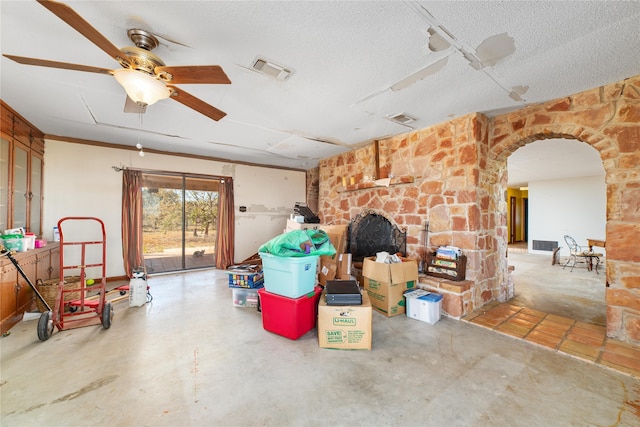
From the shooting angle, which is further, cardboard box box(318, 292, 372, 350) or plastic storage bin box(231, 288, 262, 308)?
plastic storage bin box(231, 288, 262, 308)

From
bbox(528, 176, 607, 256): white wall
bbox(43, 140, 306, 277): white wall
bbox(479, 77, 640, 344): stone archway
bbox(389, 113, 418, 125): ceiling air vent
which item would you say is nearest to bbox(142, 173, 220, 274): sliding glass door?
bbox(43, 140, 306, 277): white wall

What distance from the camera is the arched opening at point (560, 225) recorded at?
11.9 feet

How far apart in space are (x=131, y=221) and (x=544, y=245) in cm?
1131

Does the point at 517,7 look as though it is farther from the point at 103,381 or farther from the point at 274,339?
the point at 103,381

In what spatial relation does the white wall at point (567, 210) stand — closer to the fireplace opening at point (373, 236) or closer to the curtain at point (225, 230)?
the fireplace opening at point (373, 236)

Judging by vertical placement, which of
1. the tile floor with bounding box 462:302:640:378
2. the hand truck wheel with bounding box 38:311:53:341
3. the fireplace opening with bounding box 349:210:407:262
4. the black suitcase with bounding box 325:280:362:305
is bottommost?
the tile floor with bounding box 462:302:640:378

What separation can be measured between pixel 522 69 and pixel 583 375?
255 centimetres

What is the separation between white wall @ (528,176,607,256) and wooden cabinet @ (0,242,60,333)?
1160 cm

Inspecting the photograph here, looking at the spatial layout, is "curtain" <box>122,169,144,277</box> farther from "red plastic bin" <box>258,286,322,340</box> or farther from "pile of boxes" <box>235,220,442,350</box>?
"red plastic bin" <box>258,286,322,340</box>

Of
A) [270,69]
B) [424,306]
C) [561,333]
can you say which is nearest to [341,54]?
[270,69]

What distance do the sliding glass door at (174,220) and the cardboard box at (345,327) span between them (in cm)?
432

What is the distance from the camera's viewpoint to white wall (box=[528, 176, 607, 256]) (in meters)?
6.94

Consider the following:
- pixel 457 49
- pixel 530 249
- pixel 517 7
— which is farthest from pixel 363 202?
pixel 530 249

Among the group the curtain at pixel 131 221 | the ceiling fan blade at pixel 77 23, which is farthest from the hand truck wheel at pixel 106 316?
the ceiling fan blade at pixel 77 23
